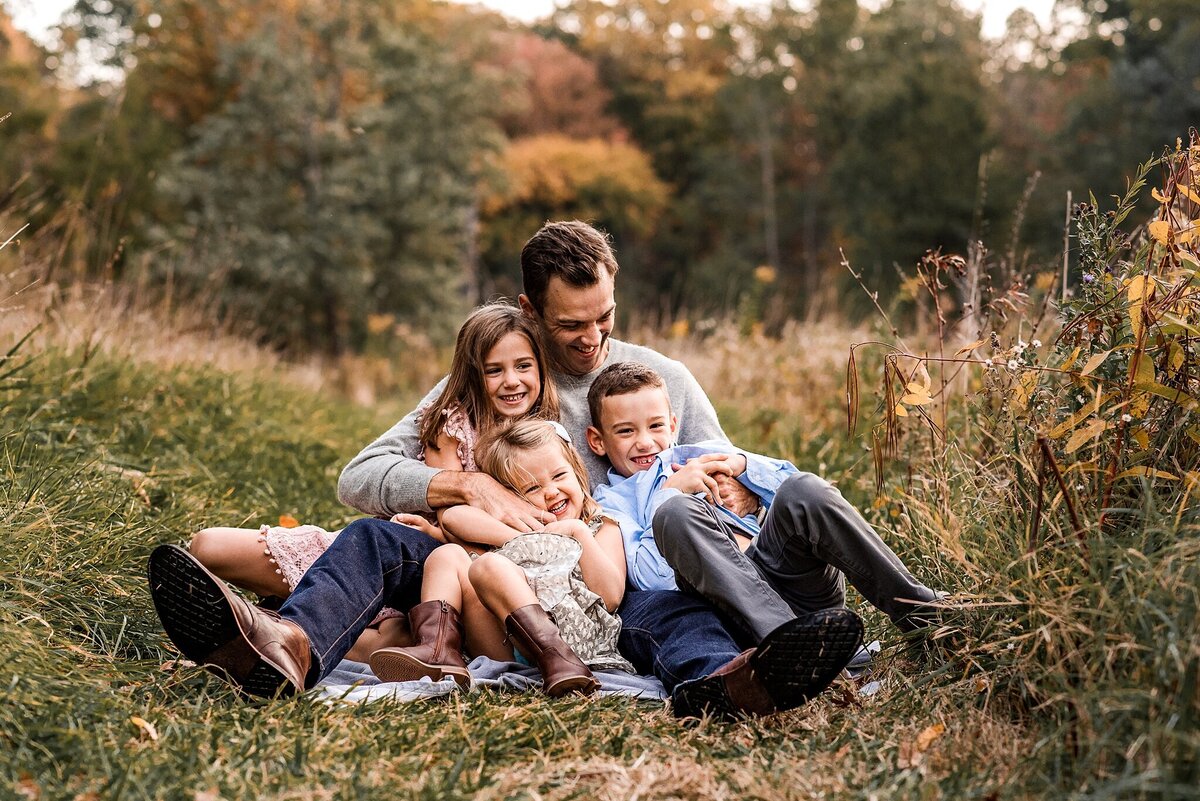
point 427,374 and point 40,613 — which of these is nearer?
point 40,613

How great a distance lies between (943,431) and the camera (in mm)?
3602

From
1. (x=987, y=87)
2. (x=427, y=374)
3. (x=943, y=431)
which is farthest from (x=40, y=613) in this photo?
(x=987, y=87)

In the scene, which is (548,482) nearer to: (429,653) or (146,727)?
(429,653)

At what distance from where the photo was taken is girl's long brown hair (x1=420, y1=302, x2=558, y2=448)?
11.8 ft

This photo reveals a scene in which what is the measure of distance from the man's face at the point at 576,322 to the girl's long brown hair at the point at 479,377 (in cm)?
10

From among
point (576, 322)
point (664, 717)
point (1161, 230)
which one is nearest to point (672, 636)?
point (664, 717)

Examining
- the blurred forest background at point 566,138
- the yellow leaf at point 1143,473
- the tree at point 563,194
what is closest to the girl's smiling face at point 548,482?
the yellow leaf at point 1143,473

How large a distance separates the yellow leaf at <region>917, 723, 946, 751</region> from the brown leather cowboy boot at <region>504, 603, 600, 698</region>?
0.80 meters

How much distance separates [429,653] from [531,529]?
493 mm

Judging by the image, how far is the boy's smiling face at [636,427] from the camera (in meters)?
3.56

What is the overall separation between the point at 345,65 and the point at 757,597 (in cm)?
1842

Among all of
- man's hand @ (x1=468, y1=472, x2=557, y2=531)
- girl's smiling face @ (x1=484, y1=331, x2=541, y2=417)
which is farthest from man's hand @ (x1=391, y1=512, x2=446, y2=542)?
girl's smiling face @ (x1=484, y1=331, x2=541, y2=417)

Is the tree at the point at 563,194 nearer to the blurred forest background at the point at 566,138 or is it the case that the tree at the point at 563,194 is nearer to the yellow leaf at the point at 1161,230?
the blurred forest background at the point at 566,138

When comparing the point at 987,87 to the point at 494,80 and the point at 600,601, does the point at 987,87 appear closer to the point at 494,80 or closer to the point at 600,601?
the point at 494,80
